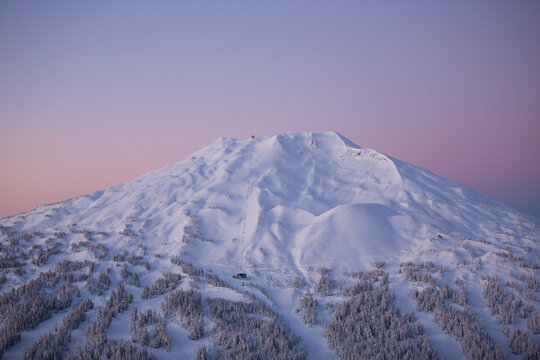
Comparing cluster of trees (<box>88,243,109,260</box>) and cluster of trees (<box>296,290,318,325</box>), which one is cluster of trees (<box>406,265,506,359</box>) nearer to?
cluster of trees (<box>296,290,318,325</box>)

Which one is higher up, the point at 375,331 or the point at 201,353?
the point at 201,353

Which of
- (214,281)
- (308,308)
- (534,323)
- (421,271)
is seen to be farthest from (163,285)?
(534,323)

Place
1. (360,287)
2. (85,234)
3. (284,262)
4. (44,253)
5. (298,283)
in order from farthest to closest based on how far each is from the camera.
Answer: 1. (85,234)
2. (284,262)
3. (44,253)
4. (298,283)
5. (360,287)

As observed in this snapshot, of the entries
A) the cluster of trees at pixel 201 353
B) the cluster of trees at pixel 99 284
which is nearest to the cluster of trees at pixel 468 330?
the cluster of trees at pixel 201 353

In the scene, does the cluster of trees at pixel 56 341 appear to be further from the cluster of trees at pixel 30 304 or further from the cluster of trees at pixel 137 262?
the cluster of trees at pixel 137 262

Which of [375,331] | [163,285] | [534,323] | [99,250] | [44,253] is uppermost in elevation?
[534,323]

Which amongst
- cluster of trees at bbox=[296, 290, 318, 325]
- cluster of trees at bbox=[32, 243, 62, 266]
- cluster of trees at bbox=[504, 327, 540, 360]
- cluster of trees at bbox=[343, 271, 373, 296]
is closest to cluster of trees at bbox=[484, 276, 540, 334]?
cluster of trees at bbox=[504, 327, 540, 360]

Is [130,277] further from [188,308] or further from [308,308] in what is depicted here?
[308,308]
